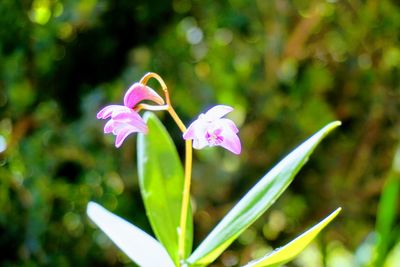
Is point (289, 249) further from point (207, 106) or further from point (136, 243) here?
point (207, 106)

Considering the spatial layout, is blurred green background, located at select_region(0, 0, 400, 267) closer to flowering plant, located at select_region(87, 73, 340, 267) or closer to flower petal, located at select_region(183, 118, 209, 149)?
flowering plant, located at select_region(87, 73, 340, 267)

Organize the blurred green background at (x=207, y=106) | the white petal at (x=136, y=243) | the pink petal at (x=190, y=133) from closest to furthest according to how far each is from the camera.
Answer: the pink petal at (x=190, y=133) < the white petal at (x=136, y=243) < the blurred green background at (x=207, y=106)

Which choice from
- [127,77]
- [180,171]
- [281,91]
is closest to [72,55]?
[127,77]

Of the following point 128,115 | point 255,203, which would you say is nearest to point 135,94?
point 128,115

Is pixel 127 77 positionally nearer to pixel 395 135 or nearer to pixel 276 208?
pixel 276 208

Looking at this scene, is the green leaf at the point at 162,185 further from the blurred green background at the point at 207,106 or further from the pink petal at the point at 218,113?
the blurred green background at the point at 207,106

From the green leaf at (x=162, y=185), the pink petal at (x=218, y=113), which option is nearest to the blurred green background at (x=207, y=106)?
the green leaf at (x=162, y=185)
